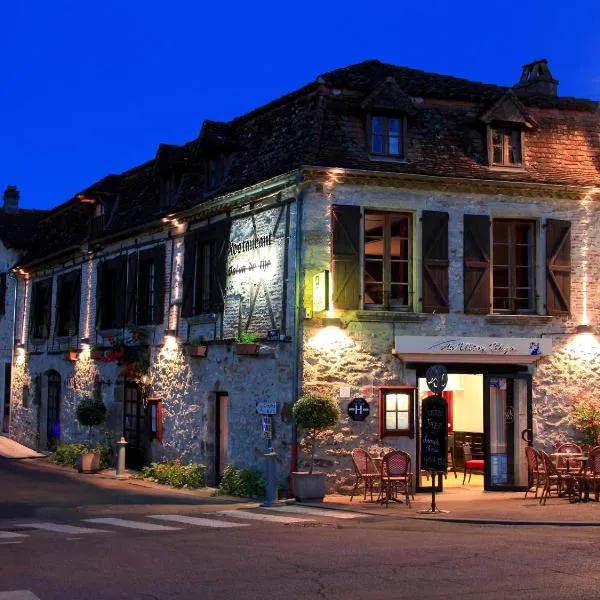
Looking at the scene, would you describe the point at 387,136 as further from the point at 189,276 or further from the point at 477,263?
the point at 189,276

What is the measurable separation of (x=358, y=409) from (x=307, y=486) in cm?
186

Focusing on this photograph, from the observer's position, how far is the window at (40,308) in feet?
105

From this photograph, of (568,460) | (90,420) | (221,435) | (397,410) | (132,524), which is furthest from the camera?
(90,420)

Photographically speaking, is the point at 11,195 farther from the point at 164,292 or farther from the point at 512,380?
the point at 512,380

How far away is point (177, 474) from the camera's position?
2200 cm

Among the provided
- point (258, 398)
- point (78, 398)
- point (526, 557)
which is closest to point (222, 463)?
point (258, 398)

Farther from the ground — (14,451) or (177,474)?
(14,451)

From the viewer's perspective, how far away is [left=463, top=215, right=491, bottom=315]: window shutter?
19641 mm

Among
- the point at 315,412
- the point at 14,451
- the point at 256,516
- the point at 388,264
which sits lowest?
the point at 256,516

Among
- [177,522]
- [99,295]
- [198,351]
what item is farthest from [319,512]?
[99,295]

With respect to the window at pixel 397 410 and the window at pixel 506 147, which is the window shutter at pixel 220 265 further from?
the window at pixel 506 147

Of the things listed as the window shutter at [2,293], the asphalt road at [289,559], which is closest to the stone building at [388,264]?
the asphalt road at [289,559]

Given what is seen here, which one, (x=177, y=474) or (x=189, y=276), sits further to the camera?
(x=189, y=276)

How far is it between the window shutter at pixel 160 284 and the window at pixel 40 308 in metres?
8.63
